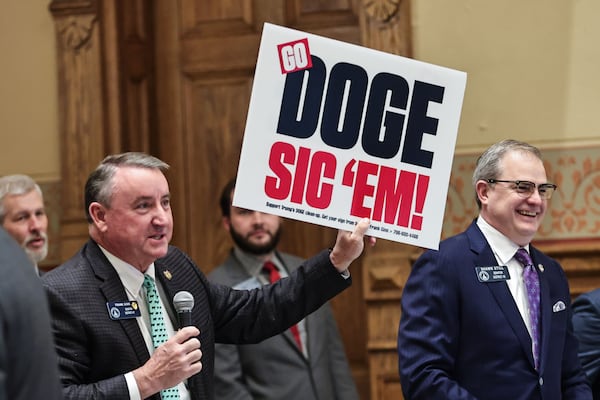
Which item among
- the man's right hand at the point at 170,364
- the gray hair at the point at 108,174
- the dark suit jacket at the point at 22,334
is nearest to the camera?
the dark suit jacket at the point at 22,334

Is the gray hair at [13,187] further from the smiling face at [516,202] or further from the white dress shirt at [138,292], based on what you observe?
the smiling face at [516,202]

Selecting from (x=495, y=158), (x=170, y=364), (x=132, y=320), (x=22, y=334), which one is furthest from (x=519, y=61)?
(x=22, y=334)

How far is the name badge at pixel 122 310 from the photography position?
2.75 meters

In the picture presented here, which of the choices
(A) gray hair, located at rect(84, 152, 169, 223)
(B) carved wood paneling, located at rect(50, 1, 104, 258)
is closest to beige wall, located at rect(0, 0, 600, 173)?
(B) carved wood paneling, located at rect(50, 1, 104, 258)

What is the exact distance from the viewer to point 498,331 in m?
3.10

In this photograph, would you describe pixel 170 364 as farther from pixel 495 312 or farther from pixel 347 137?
pixel 495 312

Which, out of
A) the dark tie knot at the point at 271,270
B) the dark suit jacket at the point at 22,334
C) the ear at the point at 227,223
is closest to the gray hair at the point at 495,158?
the dark tie knot at the point at 271,270

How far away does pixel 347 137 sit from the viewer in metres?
2.88

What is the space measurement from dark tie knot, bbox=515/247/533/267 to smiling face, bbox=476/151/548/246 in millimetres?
26

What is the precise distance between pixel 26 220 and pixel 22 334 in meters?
2.87

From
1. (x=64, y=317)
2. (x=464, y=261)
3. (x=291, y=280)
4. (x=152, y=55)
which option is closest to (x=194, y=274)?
(x=291, y=280)

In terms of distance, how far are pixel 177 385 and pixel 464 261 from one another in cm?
97

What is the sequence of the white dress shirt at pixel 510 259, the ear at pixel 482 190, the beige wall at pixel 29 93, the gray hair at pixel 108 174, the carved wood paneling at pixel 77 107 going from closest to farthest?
the gray hair at pixel 108 174, the white dress shirt at pixel 510 259, the ear at pixel 482 190, the carved wood paneling at pixel 77 107, the beige wall at pixel 29 93

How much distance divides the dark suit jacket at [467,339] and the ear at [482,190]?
0.65 ft
